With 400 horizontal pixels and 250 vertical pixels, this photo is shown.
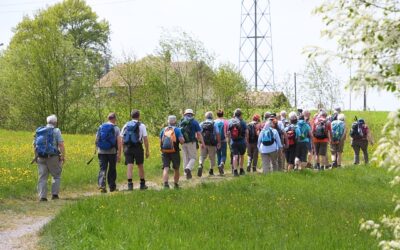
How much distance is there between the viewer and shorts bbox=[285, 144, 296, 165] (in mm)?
18719

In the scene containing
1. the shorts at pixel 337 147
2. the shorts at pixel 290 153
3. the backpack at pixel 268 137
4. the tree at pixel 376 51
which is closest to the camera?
the tree at pixel 376 51

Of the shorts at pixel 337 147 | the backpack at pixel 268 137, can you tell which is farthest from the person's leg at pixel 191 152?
the shorts at pixel 337 147

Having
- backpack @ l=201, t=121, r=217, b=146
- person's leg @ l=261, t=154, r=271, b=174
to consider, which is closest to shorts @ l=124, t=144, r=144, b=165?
backpack @ l=201, t=121, r=217, b=146

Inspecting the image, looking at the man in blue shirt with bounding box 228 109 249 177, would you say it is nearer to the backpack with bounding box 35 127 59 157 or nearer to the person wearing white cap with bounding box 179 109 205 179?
the person wearing white cap with bounding box 179 109 205 179

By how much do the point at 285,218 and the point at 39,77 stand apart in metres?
36.3

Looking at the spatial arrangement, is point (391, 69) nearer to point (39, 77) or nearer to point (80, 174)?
point (80, 174)

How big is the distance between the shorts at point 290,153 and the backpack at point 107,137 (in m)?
6.16

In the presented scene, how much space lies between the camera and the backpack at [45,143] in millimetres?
14141

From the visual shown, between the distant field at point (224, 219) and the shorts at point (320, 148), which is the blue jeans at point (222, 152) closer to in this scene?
the shorts at point (320, 148)

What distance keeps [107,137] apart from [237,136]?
4.64 m

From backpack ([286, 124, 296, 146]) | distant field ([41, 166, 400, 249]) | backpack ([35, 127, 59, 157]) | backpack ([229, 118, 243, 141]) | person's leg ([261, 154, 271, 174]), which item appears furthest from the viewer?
backpack ([286, 124, 296, 146])

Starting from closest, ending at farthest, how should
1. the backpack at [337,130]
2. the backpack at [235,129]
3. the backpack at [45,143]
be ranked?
the backpack at [45,143] < the backpack at [235,129] < the backpack at [337,130]

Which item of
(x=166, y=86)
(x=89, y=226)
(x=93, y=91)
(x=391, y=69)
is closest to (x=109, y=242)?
(x=89, y=226)

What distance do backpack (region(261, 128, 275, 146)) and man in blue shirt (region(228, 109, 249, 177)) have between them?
1374 millimetres
